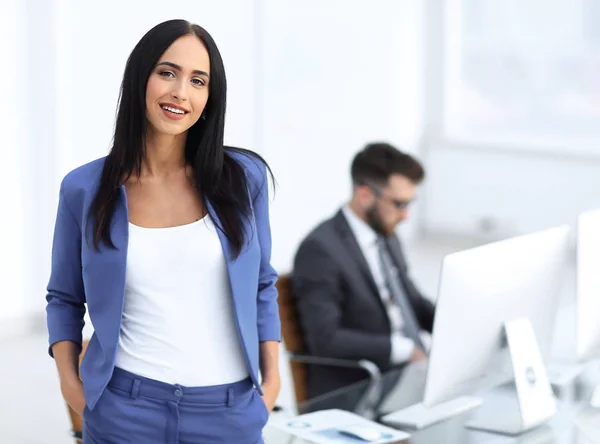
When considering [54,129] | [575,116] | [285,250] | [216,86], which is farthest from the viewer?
[575,116]

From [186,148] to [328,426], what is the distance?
0.96 m

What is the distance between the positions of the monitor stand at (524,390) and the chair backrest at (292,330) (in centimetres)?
83

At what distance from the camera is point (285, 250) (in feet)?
23.6

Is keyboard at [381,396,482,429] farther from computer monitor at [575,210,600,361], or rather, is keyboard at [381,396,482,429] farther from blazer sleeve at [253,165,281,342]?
blazer sleeve at [253,165,281,342]

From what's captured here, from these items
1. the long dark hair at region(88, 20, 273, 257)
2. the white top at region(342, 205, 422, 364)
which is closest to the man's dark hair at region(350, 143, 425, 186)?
the white top at region(342, 205, 422, 364)

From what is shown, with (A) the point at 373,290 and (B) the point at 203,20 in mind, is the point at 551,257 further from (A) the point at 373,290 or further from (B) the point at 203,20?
(B) the point at 203,20

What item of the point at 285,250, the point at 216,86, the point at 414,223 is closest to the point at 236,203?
the point at 216,86

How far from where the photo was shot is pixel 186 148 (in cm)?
212

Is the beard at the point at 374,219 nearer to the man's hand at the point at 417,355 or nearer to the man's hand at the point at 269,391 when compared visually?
the man's hand at the point at 417,355

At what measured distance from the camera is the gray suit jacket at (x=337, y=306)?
3.53m

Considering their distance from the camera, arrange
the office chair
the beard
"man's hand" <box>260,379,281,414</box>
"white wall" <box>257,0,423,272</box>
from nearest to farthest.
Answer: "man's hand" <box>260,379,281,414</box> → the office chair → the beard → "white wall" <box>257,0,423,272</box>

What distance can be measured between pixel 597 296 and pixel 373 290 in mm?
883

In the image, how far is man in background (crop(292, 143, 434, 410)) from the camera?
11.6 feet

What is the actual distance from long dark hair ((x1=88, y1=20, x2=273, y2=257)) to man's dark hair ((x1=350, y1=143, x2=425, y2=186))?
1.69 meters
